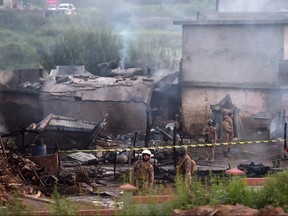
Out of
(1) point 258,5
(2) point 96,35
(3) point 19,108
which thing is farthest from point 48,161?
(2) point 96,35

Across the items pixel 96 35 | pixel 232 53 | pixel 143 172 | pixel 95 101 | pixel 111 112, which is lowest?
pixel 111 112

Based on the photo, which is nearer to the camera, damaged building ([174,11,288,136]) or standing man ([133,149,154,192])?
standing man ([133,149,154,192])

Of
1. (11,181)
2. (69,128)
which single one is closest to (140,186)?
(11,181)

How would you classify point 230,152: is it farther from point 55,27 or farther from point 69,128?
point 55,27

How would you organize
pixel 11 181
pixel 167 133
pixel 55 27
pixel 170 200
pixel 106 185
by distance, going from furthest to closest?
pixel 55 27, pixel 167 133, pixel 106 185, pixel 11 181, pixel 170 200

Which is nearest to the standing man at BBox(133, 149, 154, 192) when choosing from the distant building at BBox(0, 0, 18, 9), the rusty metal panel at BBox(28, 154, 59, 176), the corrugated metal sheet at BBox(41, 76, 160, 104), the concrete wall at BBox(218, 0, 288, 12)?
the rusty metal panel at BBox(28, 154, 59, 176)

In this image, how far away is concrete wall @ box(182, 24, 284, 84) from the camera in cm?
2775

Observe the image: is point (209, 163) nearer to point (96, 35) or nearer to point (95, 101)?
point (95, 101)

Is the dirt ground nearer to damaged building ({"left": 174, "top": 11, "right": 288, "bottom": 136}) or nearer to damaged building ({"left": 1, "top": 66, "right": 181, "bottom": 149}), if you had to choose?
damaged building ({"left": 174, "top": 11, "right": 288, "bottom": 136})

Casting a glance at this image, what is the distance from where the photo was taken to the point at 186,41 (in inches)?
1155

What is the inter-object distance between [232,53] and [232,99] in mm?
1645

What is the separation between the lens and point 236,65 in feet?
93.6

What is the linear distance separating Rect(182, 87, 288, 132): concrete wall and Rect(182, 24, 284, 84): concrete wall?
15.8 inches

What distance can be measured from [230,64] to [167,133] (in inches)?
150
